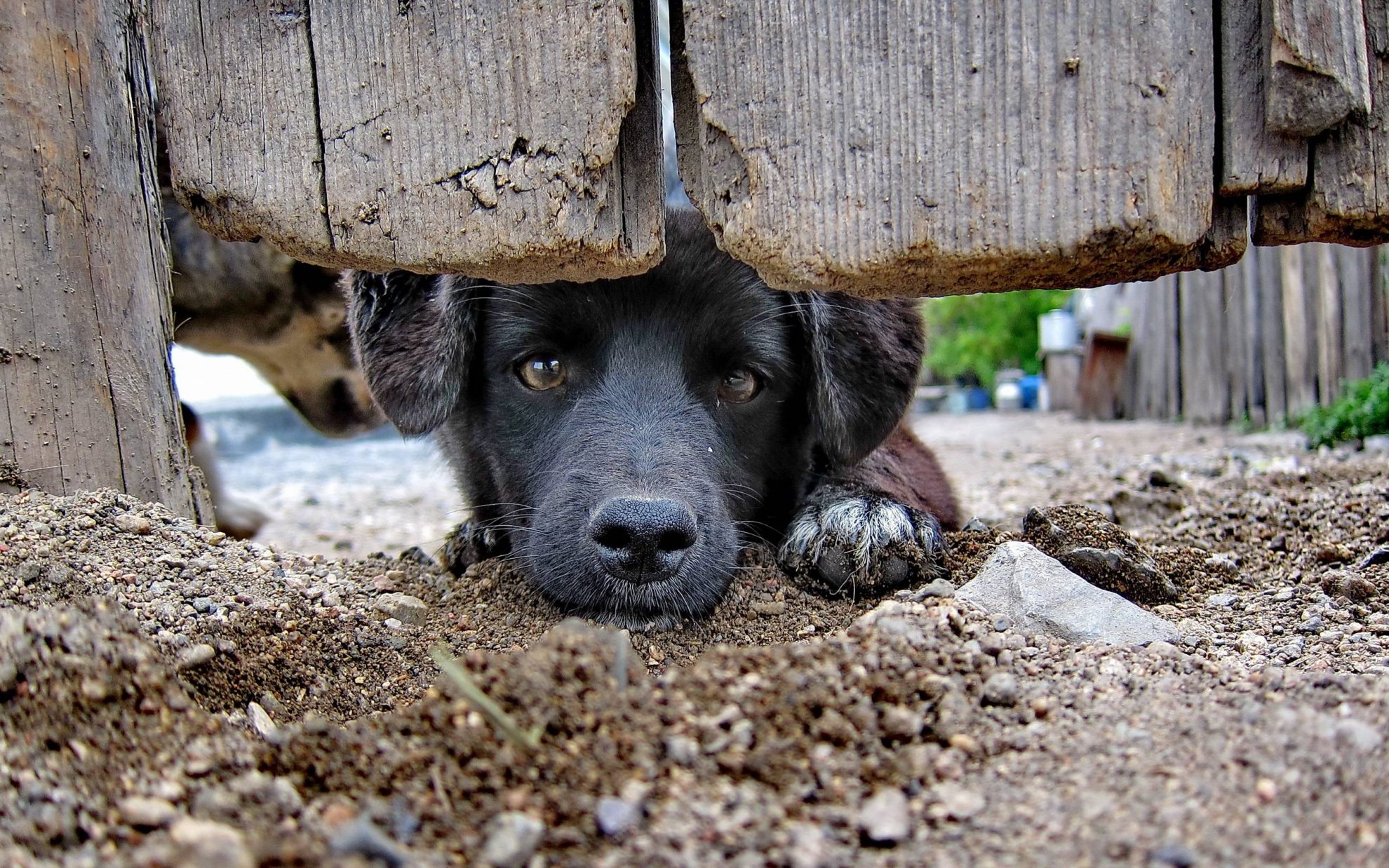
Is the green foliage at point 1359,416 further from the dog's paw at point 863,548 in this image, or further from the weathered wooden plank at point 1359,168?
the weathered wooden plank at point 1359,168

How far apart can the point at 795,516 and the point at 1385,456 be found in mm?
3849

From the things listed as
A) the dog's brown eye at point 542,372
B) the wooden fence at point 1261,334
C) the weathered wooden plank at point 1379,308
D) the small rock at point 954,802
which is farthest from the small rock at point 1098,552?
the weathered wooden plank at point 1379,308

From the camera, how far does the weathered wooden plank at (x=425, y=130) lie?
6.67 ft

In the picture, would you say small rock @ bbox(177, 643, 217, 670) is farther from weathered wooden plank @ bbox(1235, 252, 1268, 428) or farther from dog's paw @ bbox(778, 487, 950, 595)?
weathered wooden plank @ bbox(1235, 252, 1268, 428)

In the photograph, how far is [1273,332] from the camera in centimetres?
935

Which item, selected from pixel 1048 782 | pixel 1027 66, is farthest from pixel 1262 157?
pixel 1048 782

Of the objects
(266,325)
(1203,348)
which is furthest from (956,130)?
(1203,348)

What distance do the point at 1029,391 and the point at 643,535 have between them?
17705 millimetres

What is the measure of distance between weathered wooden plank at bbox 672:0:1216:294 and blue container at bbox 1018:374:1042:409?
694 inches

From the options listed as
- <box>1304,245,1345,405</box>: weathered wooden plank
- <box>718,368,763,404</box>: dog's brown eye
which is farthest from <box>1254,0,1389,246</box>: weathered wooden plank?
<box>1304,245,1345,405</box>: weathered wooden plank

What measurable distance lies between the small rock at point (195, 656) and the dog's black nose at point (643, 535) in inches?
36.3

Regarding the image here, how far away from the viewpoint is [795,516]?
3326mm

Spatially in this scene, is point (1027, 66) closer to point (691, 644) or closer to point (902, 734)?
point (902, 734)

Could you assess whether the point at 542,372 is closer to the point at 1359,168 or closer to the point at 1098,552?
the point at 1098,552
